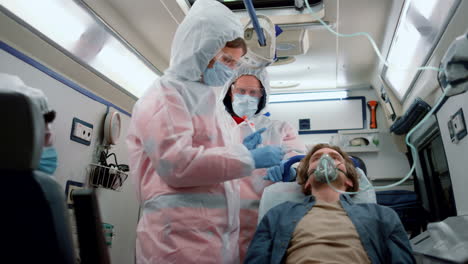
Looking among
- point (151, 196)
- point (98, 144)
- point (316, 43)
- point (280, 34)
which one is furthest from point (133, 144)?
point (316, 43)

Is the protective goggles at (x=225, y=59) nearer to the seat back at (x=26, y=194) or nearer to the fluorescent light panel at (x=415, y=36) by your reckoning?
the fluorescent light panel at (x=415, y=36)

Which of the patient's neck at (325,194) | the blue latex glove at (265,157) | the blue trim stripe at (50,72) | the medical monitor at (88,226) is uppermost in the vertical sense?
the blue trim stripe at (50,72)

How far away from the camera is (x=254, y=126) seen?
287cm

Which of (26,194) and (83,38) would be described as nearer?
(26,194)

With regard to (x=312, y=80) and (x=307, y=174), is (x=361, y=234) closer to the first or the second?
(x=307, y=174)

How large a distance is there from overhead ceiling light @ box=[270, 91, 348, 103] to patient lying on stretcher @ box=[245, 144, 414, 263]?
2.70 metres

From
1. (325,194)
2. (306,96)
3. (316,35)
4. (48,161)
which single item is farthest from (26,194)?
(306,96)

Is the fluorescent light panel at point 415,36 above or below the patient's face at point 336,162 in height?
above

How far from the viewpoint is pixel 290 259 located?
2.00 metres

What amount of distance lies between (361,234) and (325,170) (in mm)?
493

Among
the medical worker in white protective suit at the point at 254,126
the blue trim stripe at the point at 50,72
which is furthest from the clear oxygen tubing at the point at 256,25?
the blue trim stripe at the point at 50,72

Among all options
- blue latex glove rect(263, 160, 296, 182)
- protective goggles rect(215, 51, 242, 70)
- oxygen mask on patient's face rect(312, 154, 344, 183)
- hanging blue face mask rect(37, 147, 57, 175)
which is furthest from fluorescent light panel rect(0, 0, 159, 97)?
oxygen mask on patient's face rect(312, 154, 344, 183)

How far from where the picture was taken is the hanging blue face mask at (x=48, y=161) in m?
0.73

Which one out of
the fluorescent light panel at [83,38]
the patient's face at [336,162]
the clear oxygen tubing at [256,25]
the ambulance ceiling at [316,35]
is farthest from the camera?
the ambulance ceiling at [316,35]
